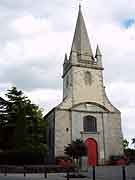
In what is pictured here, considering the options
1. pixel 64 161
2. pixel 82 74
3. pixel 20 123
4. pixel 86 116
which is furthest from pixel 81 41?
pixel 64 161

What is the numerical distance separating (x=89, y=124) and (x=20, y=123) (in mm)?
11213

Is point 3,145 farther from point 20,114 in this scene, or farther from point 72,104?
point 72,104

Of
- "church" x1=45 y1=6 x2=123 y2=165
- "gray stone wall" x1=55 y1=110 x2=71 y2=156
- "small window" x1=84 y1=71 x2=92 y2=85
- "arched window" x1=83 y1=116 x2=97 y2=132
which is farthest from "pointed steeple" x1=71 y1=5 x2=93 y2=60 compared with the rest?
"gray stone wall" x1=55 y1=110 x2=71 y2=156

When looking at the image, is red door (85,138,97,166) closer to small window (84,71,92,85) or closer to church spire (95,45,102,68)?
small window (84,71,92,85)

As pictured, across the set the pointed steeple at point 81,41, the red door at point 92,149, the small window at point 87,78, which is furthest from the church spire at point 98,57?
the red door at point 92,149

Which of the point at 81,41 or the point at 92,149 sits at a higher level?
the point at 81,41

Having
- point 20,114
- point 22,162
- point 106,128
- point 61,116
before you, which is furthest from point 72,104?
point 22,162

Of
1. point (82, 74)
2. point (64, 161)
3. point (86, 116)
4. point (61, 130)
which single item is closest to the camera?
point (64, 161)

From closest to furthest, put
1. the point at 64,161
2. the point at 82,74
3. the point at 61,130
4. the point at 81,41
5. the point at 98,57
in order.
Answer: the point at 64,161 → the point at 61,130 → the point at 82,74 → the point at 98,57 → the point at 81,41

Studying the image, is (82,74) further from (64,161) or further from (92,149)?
(64,161)

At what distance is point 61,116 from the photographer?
39.3 metres

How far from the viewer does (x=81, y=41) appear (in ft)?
152

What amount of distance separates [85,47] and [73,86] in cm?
766

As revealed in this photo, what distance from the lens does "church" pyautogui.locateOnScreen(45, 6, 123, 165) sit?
38.9 metres
